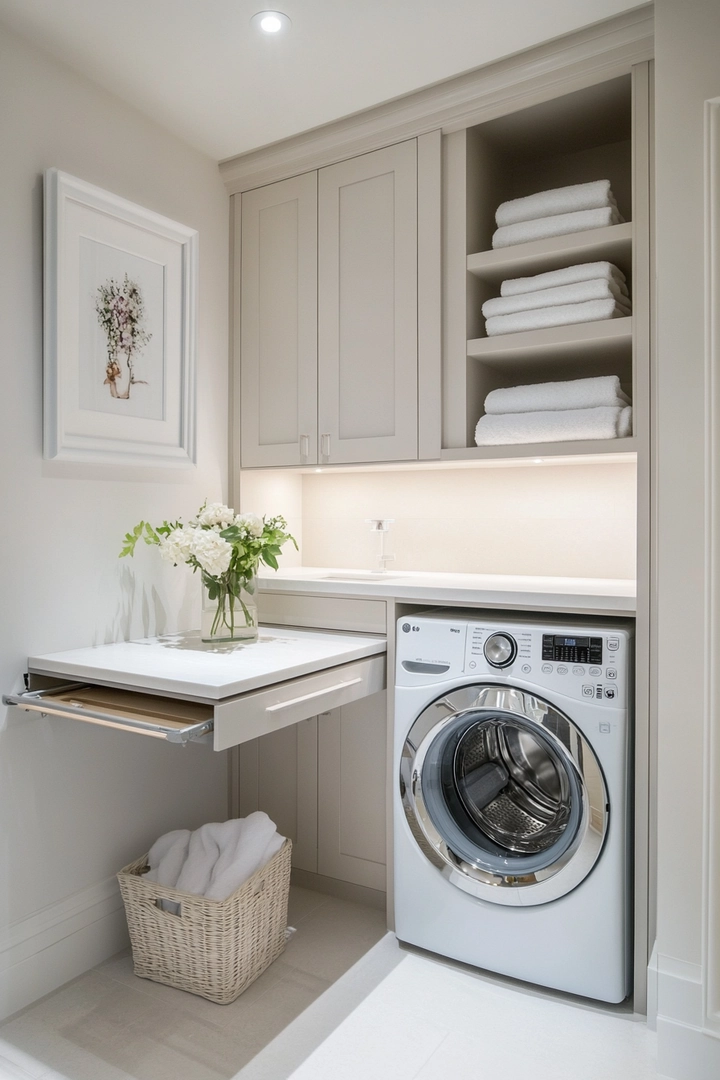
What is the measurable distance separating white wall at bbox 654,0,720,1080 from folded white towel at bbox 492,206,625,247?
28 cm

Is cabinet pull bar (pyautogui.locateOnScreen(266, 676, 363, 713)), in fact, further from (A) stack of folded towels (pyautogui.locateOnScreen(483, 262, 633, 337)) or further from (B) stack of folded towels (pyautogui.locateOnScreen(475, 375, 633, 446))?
(A) stack of folded towels (pyautogui.locateOnScreen(483, 262, 633, 337))

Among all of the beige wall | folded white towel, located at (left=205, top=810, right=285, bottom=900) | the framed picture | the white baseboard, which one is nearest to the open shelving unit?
the beige wall

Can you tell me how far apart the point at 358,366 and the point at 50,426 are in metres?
0.93

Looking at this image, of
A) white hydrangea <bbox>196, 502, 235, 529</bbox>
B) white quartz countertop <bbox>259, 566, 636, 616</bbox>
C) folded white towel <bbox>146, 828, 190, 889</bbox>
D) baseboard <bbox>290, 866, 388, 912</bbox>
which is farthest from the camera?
baseboard <bbox>290, 866, 388, 912</bbox>

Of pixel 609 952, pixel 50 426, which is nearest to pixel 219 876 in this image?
pixel 609 952

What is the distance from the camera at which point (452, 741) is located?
2.03 metres

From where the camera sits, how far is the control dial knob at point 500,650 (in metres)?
1.91

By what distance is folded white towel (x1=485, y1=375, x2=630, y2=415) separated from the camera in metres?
1.91

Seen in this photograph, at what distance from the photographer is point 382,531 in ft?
8.19

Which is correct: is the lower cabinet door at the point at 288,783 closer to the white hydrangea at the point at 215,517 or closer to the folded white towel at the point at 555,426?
the white hydrangea at the point at 215,517

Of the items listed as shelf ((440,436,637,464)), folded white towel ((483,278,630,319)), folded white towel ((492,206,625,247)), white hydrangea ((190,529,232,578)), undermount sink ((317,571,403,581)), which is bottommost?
undermount sink ((317,571,403,581))

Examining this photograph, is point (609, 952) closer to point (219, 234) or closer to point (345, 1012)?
point (345, 1012)

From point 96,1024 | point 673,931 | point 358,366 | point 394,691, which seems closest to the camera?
point 673,931

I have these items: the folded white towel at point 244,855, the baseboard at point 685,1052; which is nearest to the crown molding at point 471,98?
the folded white towel at point 244,855
